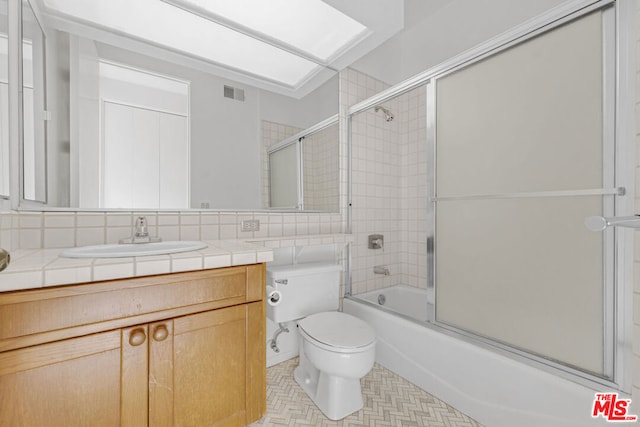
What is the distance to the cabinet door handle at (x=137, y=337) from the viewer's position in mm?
872

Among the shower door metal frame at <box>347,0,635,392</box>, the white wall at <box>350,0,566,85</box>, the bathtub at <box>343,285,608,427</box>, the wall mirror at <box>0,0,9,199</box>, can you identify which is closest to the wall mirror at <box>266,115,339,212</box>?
the white wall at <box>350,0,566,85</box>

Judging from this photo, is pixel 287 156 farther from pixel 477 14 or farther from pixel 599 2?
pixel 477 14

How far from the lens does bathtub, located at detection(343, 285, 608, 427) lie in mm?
1079

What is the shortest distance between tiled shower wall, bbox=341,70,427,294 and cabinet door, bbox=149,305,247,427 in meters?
1.32

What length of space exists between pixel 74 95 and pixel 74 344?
112cm

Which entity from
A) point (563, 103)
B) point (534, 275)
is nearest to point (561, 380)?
point (534, 275)

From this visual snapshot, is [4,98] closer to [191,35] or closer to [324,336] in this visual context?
[191,35]

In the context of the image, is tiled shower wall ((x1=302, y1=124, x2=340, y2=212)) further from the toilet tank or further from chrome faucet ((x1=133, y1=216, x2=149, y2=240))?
chrome faucet ((x1=133, y1=216, x2=149, y2=240))

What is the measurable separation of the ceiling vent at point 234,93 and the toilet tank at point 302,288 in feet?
3.54

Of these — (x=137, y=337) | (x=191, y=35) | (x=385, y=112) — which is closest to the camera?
(x=137, y=337)

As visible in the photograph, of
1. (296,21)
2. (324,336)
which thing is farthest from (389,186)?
(324,336)

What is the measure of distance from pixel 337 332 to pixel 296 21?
1.91 meters

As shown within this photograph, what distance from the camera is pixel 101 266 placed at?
81 centimetres

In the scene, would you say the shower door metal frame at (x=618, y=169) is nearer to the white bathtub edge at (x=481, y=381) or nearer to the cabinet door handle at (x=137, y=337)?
the white bathtub edge at (x=481, y=381)
